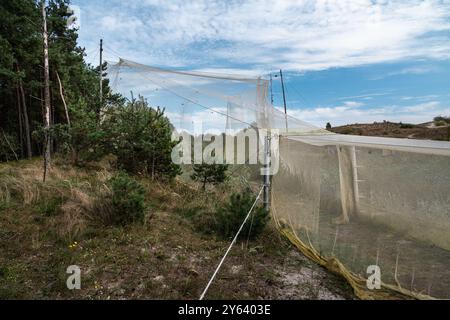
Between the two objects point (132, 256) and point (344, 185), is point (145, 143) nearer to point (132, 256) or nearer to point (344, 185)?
point (132, 256)

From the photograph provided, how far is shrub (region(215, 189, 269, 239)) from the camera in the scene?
477cm

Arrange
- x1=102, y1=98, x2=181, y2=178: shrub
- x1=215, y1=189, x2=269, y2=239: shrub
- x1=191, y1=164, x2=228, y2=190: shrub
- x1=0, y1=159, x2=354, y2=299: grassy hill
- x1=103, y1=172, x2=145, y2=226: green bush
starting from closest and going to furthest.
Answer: x1=0, y1=159, x2=354, y2=299: grassy hill → x1=215, y1=189, x2=269, y2=239: shrub → x1=103, y1=172, x2=145, y2=226: green bush → x1=191, y1=164, x2=228, y2=190: shrub → x1=102, y1=98, x2=181, y2=178: shrub

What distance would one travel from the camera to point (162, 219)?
18.0ft

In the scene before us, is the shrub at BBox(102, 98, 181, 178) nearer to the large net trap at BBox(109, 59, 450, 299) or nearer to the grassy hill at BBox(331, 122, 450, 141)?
the large net trap at BBox(109, 59, 450, 299)

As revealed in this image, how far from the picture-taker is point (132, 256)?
4035 millimetres

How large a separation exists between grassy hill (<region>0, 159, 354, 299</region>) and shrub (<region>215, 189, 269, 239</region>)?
0.63 ft

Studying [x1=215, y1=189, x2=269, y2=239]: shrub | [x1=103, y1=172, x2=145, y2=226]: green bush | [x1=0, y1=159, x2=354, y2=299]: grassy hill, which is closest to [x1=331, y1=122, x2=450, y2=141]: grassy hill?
[x1=215, y1=189, x2=269, y2=239]: shrub

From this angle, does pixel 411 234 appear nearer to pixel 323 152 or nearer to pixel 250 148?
pixel 323 152

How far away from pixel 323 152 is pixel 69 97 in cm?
1217

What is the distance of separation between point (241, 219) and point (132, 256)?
5.72ft

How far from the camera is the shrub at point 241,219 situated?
4.77 meters

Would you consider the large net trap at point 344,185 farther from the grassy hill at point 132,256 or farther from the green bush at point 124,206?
the green bush at point 124,206

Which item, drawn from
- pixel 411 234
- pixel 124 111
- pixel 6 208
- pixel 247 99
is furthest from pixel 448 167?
pixel 124 111

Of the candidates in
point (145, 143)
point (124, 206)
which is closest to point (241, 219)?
point (124, 206)
